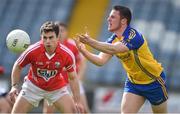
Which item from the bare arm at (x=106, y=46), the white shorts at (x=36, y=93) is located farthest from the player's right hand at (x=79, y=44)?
the white shorts at (x=36, y=93)

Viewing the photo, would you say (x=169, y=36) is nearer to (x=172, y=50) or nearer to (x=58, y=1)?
(x=172, y=50)

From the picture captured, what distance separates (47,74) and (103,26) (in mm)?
11273

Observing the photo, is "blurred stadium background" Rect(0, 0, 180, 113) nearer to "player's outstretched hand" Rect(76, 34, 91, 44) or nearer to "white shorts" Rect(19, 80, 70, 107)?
"white shorts" Rect(19, 80, 70, 107)

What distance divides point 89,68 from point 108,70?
22.1 inches

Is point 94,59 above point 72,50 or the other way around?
above

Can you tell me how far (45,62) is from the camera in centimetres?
980

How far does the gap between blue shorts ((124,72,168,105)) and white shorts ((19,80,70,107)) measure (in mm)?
1094

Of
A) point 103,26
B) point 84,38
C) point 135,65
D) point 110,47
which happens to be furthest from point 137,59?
point 103,26

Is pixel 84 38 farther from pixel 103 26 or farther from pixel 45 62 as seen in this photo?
pixel 103 26

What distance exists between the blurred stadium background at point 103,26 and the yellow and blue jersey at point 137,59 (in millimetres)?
7112

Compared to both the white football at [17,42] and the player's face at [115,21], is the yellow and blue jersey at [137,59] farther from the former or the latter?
the white football at [17,42]

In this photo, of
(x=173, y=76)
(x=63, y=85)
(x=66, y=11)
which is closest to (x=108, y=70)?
(x=173, y=76)

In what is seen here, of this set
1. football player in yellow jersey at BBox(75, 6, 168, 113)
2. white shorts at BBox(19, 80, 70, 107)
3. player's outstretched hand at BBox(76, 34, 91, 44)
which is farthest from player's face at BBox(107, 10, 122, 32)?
white shorts at BBox(19, 80, 70, 107)

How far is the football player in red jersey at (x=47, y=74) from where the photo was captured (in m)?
9.71
